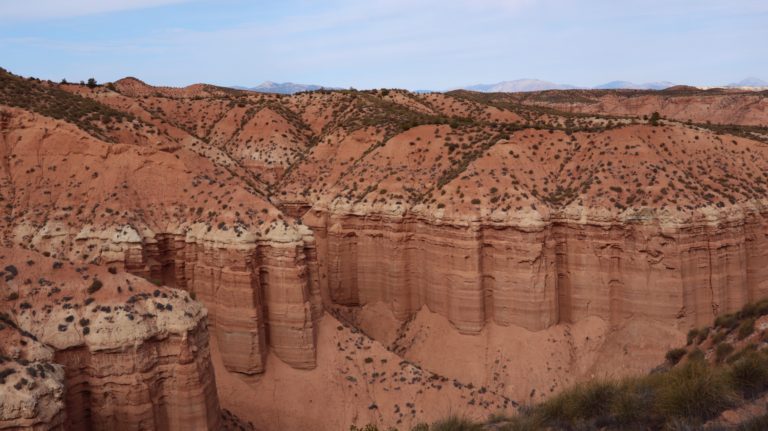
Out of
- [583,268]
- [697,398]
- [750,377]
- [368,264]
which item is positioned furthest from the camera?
[368,264]

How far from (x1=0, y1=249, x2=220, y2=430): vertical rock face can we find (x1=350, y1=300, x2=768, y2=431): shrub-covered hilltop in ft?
29.1

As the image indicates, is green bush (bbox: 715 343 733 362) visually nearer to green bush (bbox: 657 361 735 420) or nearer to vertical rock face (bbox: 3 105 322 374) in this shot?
green bush (bbox: 657 361 735 420)

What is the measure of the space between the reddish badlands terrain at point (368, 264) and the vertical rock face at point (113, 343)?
0.07 m

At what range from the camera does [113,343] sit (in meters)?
20.7

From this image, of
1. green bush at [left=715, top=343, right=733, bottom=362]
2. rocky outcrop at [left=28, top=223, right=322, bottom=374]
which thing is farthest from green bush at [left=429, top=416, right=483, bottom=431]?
rocky outcrop at [left=28, top=223, right=322, bottom=374]

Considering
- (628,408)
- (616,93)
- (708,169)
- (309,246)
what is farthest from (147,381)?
(616,93)

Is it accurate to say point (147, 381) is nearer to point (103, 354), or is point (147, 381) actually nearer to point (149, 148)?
point (103, 354)

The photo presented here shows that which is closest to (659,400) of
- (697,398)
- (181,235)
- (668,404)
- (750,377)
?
(668,404)

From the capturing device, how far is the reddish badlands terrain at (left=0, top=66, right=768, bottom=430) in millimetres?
22297

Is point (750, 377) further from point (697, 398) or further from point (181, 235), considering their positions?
point (181, 235)

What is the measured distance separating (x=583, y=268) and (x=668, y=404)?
73.4 ft

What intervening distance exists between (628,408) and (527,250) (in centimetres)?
2059

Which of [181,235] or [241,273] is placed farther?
[181,235]

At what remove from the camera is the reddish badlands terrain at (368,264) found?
22.3 meters
